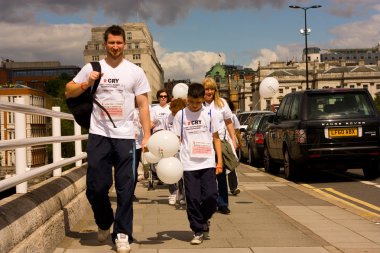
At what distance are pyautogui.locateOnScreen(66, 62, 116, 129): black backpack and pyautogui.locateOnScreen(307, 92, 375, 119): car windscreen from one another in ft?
26.9

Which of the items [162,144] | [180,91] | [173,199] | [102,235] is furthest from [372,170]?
[102,235]

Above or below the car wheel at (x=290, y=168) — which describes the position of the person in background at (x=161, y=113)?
above

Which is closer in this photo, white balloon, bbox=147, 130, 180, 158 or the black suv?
white balloon, bbox=147, 130, 180, 158

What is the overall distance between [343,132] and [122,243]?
8338 mm

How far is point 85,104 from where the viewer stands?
18.6 feet

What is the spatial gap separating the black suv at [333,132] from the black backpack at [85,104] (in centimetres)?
793

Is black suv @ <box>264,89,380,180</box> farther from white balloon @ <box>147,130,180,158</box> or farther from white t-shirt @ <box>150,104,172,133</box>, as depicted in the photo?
white balloon @ <box>147,130,180,158</box>

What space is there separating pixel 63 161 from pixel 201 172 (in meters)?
1.99

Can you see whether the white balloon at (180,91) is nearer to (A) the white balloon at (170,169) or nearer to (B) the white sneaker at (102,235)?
(A) the white balloon at (170,169)

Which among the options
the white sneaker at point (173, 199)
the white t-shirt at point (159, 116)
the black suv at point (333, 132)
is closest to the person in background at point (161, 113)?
the white t-shirt at point (159, 116)

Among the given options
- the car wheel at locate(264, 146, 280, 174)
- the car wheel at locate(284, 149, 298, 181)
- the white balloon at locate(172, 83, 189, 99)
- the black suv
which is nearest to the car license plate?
the black suv

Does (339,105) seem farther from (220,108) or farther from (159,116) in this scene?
(220,108)

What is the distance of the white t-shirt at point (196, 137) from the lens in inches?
258

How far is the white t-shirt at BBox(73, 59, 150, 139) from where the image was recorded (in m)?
5.63
